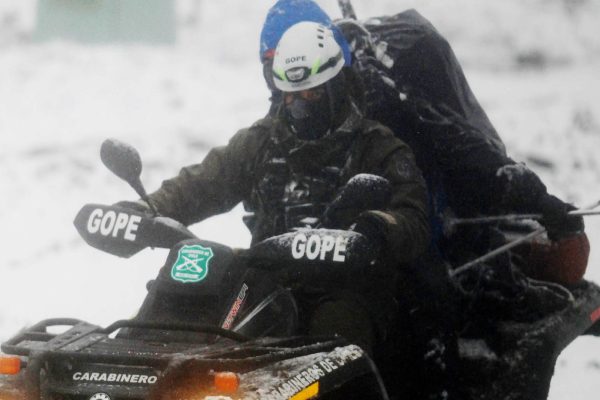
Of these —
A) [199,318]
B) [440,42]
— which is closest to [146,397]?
[199,318]

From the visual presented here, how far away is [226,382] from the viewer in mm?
2490

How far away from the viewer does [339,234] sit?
10.7ft

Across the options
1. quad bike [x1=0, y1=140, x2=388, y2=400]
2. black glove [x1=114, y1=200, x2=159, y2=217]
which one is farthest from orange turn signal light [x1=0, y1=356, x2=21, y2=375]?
black glove [x1=114, y1=200, x2=159, y2=217]

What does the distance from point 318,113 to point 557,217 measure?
1.27m

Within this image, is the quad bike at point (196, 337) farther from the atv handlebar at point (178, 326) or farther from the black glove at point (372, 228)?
the black glove at point (372, 228)

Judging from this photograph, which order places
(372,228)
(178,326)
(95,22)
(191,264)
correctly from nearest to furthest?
(178,326) < (191,264) < (372,228) < (95,22)

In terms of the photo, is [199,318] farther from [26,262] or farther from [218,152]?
[26,262]

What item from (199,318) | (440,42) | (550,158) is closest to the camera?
(199,318)

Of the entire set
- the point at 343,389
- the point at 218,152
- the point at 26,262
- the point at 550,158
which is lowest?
the point at 550,158

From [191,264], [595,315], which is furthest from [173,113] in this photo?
[191,264]

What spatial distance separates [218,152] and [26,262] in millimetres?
5292

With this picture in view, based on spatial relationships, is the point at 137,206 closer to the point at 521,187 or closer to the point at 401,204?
the point at 401,204

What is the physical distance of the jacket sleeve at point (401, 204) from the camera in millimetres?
3676

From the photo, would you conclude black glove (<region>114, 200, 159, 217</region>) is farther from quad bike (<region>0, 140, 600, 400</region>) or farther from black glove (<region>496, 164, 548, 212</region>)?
black glove (<region>496, 164, 548, 212</region>)
